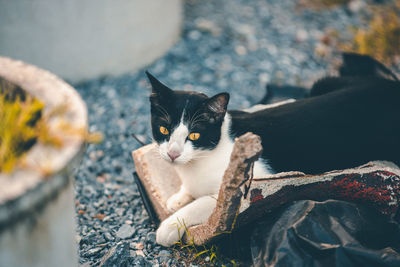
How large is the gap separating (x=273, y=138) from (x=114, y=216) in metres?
1.14

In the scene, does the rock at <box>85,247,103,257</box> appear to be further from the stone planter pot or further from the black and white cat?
the stone planter pot

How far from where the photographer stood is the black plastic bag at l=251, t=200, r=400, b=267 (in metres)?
1.51

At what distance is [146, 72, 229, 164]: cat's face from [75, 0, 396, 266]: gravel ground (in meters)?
0.57

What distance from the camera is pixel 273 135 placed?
6.07 ft

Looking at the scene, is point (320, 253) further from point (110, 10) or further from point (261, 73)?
point (110, 10)

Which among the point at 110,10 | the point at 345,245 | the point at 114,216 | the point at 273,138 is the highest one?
the point at 110,10

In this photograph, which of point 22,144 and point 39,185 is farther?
point 22,144

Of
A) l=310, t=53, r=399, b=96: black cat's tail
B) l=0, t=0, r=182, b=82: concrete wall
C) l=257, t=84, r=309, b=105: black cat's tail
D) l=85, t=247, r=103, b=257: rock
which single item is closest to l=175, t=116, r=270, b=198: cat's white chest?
l=85, t=247, r=103, b=257: rock

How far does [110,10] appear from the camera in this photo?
3127 mm

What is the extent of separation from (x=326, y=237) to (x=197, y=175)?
2.40 feet

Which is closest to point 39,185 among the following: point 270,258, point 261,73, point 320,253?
point 270,258

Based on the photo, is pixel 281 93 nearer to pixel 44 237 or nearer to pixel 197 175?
pixel 197 175

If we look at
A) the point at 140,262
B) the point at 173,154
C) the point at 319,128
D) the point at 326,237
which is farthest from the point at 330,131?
the point at 140,262

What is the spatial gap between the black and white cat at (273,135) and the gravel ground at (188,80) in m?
0.40
